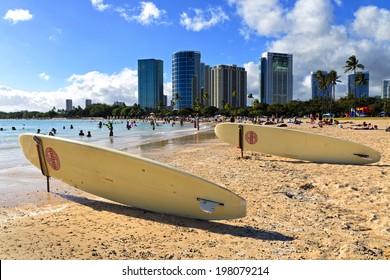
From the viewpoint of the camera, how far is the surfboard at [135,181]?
436cm

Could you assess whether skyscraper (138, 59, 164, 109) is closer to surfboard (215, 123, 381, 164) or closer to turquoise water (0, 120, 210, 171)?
turquoise water (0, 120, 210, 171)

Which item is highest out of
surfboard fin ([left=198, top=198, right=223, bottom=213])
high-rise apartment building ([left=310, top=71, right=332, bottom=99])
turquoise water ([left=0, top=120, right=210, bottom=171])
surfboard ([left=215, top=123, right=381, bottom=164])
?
high-rise apartment building ([left=310, top=71, right=332, bottom=99])

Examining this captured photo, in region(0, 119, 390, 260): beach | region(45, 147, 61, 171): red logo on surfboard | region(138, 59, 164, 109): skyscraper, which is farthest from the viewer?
region(138, 59, 164, 109): skyscraper

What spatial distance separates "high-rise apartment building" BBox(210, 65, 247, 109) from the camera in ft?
515

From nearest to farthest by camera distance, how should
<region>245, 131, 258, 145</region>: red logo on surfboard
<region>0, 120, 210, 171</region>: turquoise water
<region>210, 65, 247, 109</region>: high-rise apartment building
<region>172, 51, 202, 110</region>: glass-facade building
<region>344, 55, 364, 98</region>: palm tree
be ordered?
<region>245, 131, 258, 145</region>: red logo on surfboard < <region>0, 120, 210, 171</region>: turquoise water < <region>344, 55, 364, 98</region>: palm tree < <region>172, 51, 202, 110</region>: glass-facade building < <region>210, 65, 247, 109</region>: high-rise apartment building

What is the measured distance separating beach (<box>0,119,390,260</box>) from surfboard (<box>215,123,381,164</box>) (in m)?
2.11

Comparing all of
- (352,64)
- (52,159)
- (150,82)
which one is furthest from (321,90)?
(150,82)

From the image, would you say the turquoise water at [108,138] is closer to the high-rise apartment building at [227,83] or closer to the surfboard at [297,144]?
the surfboard at [297,144]

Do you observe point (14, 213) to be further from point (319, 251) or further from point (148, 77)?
point (148, 77)

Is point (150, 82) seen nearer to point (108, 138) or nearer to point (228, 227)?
point (108, 138)

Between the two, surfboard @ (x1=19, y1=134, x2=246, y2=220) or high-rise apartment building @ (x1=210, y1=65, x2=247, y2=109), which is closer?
surfboard @ (x1=19, y1=134, x2=246, y2=220)

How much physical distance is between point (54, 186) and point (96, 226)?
3255 millimetres

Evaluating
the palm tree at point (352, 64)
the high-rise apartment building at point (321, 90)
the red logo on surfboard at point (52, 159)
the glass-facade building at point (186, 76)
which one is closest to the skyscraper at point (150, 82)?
the glass-facade building at point (186, 76)

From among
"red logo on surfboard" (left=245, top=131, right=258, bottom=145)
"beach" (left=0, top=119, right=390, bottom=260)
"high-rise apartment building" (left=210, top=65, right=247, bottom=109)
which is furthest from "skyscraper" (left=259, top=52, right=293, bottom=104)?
"beach" (left=0, top=119, right=390, bottom=260)
